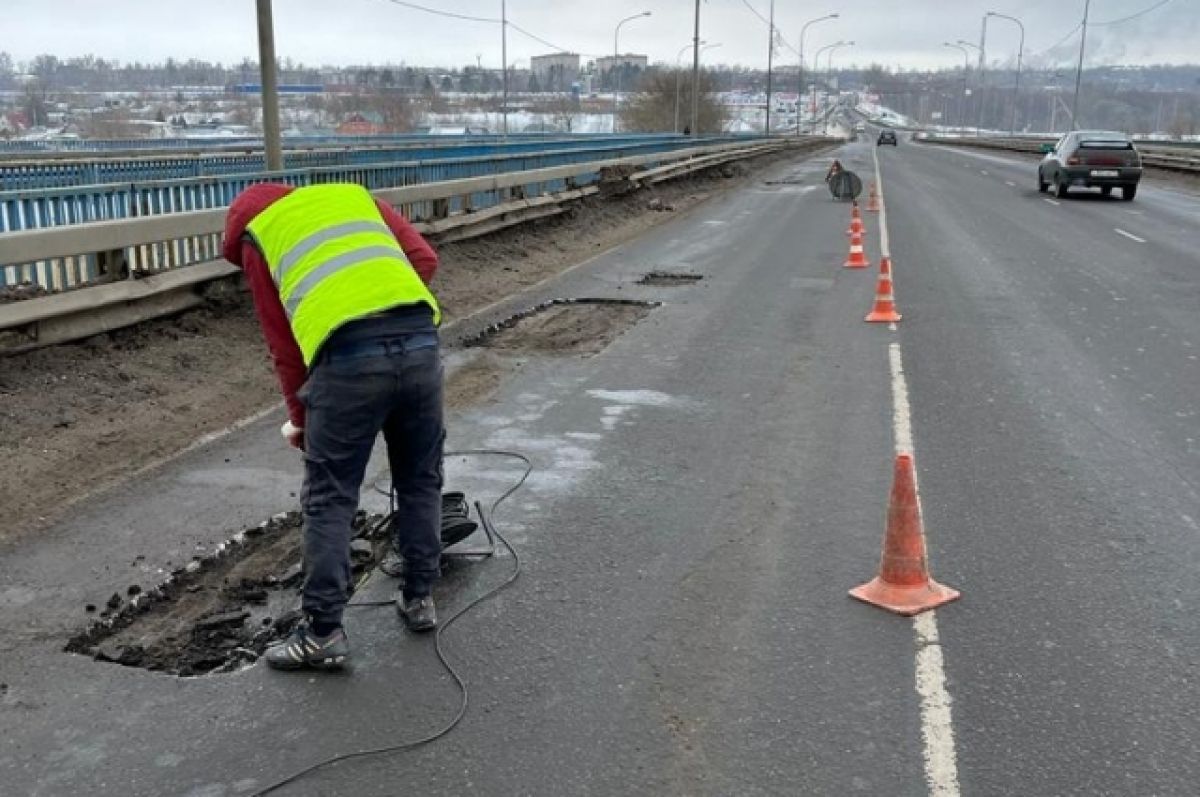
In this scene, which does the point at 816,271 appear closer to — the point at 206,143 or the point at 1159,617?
the point at 1159,617

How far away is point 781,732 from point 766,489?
244 cm

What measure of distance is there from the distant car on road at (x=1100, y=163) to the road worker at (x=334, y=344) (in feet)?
90.6

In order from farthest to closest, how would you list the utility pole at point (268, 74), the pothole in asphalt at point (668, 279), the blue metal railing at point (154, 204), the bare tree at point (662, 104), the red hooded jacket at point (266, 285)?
1. the bare tree at point (662, 104)
2. the pothole in asphalt at point (668, 279)
3. the utility pole at point (268, 74)
4. the blue metal railing at point (154, 204)
5. the red hooded jacket at point (266, 285)

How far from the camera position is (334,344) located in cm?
363

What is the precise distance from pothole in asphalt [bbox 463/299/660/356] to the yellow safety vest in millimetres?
5616

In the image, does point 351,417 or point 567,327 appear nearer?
point 351,417

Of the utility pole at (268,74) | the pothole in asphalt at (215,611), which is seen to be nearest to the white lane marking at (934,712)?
the pothole in asphalt at (215,611)

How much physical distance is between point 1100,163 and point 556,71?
52.5 metres

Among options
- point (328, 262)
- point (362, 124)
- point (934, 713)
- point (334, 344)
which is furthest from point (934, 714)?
point (362, 124)

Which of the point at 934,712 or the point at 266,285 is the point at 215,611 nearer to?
the point at 266,285

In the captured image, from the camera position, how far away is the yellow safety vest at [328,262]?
3.58m

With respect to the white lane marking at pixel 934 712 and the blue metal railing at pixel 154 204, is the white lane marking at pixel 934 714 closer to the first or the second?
the white lane marking at pixel 934 712

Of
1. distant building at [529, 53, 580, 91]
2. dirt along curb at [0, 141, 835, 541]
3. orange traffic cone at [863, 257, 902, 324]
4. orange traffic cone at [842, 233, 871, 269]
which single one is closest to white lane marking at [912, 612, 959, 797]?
dirt along curb at [0, 141, 835, 541]

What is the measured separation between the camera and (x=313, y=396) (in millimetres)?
3703
